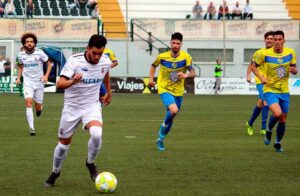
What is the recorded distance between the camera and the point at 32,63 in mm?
20172

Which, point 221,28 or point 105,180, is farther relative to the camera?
point 221,28

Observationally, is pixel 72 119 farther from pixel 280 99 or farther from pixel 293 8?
pixel 293 8

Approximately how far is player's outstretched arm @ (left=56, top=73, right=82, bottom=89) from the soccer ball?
3.86ft

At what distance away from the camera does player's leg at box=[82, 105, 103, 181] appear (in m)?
10.8

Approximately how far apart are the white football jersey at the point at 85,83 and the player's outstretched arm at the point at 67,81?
27 centimetres

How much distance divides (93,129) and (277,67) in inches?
240

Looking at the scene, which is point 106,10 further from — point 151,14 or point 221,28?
point 221,28

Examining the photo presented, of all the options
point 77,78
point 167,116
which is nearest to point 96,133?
point 77,78

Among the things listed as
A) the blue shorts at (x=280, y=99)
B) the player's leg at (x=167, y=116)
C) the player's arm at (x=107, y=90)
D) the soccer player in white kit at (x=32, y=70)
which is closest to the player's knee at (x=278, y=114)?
the blue shorts at (x=280, y=99)

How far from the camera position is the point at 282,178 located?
1187cm

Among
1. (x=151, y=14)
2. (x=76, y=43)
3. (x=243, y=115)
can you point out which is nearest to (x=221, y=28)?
(x=151, y=14)

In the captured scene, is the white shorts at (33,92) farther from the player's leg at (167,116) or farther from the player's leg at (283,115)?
the player's leg at (283,115)

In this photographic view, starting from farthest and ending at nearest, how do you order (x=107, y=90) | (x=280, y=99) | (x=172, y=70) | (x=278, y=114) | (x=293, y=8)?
(x=293, y=8) → (x=172, y=70) → (x=280, y=99) → (x=278, y=114) → (x=107, y=90)

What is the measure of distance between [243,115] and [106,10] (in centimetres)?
2399
